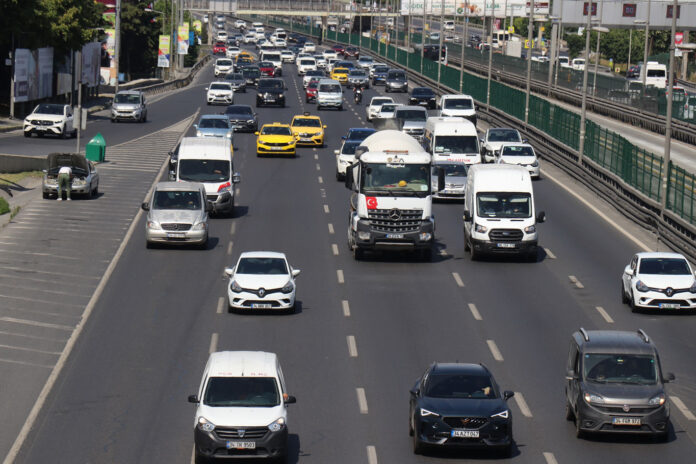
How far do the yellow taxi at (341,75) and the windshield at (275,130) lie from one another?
47698mm

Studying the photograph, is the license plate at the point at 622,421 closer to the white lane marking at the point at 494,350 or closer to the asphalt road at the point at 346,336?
the asphalt road at the point at 346,336

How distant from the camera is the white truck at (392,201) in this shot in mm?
40219

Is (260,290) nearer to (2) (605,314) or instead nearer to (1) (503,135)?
(2) (605,314)

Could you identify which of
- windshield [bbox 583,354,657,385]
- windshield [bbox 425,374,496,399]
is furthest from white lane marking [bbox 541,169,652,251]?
windshield [bbox 425,374,496,399]

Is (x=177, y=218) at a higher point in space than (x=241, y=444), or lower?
higher

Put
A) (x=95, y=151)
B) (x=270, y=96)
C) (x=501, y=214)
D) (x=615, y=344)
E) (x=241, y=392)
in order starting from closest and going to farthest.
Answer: (x=241, y=392)
(x=615, y=344)
(x=501, y=214)
(x=95, y=151)
(x=270, y=96)

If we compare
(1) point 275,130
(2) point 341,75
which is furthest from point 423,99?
(1) point 275,130

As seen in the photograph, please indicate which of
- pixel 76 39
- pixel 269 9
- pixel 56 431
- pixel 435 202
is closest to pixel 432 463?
pixel 56 431

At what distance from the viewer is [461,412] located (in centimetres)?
2145

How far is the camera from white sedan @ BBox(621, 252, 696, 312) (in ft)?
111

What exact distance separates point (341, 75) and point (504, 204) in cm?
7422

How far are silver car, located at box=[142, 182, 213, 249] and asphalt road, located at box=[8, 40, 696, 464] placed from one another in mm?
589

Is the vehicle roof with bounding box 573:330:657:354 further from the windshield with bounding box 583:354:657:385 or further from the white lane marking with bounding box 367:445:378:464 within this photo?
the white lane marking with bounding box 367:445:378:464

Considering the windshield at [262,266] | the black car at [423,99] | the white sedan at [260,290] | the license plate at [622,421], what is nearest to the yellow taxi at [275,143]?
the black car at [423,99]
